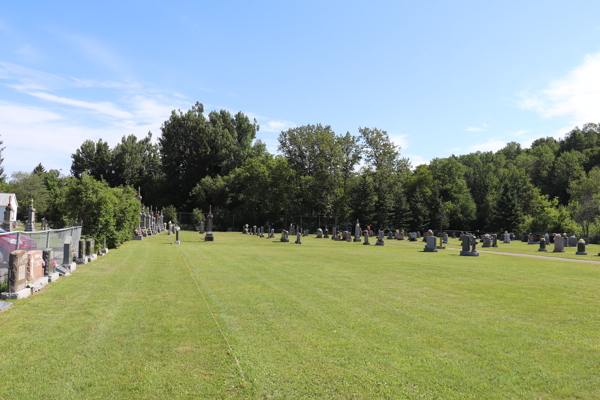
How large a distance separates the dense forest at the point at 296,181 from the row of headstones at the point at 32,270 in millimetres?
53815

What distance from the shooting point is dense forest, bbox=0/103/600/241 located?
67.9 meters

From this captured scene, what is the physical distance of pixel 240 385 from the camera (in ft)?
15.5

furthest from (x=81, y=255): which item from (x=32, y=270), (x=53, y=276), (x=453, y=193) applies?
(x=453, y=193)

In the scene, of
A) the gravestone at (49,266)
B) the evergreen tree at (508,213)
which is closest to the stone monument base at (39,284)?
the gravestone at (49,266)

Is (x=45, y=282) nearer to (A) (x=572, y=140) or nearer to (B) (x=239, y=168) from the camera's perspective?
(B) (x=239, y=168)

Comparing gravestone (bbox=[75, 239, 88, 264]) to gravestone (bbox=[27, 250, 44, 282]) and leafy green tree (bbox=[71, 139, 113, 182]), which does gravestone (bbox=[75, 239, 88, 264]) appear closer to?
gravestone (bbox=[27, 250, 44, 282])

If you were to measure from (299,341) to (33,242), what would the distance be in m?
8.72

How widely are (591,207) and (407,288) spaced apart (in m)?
52.6

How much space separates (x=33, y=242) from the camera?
11328mm

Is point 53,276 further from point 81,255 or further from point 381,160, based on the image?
point 381,160

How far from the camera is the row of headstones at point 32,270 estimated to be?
912 cm

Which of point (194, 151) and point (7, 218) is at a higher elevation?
point (194, 151)

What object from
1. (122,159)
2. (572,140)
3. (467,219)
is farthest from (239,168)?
(572,140)

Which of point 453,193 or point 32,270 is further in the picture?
point 453,193
